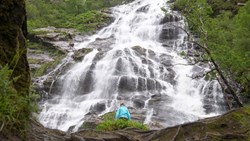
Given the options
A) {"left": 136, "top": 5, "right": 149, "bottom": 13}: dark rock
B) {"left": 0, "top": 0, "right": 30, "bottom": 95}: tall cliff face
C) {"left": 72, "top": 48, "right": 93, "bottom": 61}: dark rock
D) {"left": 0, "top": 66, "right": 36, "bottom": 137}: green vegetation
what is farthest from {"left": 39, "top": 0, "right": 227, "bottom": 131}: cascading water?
{"left": 0, "top": 66, "right": 36, "bottom": 137}: green vegetation

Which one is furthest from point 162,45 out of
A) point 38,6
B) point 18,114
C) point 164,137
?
point 18,114

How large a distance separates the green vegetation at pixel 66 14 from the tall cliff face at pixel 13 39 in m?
36.4

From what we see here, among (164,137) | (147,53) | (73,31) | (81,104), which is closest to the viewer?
(164,137)

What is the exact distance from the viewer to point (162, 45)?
38.3m

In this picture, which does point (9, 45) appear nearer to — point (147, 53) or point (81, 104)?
point (81, 104)

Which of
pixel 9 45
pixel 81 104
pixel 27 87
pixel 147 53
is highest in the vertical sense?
pixel 9 45

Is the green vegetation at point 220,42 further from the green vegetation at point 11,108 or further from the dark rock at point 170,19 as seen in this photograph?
the dark rock at point 170,19

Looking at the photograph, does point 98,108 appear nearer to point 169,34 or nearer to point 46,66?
point 46,66

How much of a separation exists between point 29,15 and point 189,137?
46472mm

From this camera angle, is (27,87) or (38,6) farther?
(38,6)

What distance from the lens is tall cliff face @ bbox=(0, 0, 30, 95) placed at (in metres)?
7.84

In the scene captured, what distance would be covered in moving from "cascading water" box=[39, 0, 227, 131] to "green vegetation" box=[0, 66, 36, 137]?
45.3ft

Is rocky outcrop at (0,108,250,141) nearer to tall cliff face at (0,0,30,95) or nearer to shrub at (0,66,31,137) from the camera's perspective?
shrub at (0,66,31,137)

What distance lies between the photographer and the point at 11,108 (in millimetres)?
5398
